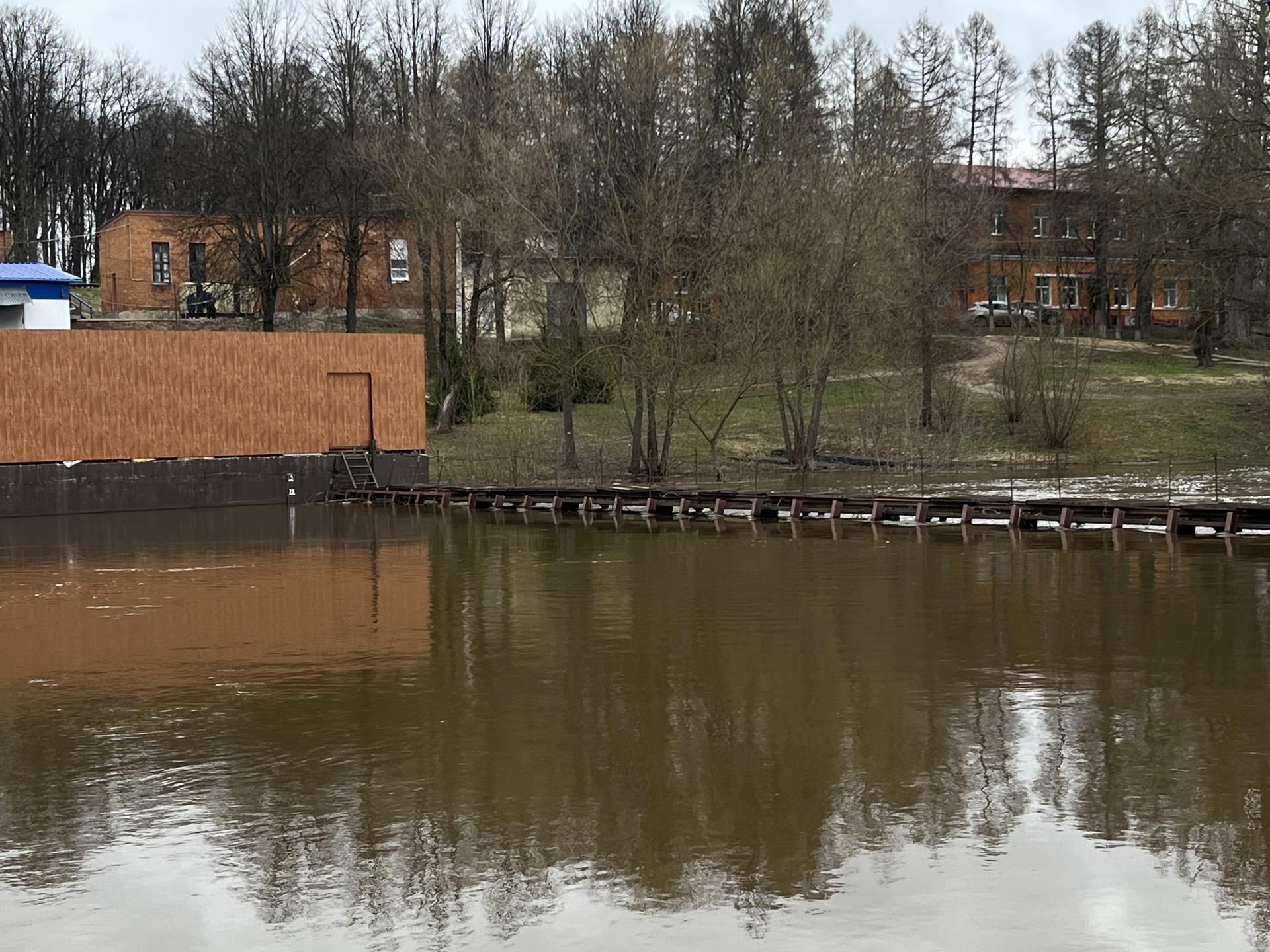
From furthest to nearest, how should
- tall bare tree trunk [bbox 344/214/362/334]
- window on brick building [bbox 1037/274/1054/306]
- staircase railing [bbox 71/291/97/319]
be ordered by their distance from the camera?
window on brick building [bbox 1037/274/1054/306] < staircase railing [bbox 71/291/97/319] < tall bare tree trunk [bbox 344/214/362/334]

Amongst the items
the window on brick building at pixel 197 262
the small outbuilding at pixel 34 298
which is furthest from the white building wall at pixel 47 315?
the window on brick building at pixel 197 262

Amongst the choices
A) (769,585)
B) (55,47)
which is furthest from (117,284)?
(769,585)

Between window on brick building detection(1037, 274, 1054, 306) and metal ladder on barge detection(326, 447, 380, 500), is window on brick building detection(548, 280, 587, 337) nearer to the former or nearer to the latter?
metal ladder on barge detection(326, 447, 380, 500)

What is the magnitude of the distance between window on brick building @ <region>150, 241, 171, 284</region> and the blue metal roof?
1499 cm

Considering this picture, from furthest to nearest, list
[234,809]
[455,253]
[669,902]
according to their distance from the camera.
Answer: [455,253] → [234,809] → [669,902]

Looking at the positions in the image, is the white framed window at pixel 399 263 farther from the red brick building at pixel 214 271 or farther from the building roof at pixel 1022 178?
the building roof at pixel 1022 178

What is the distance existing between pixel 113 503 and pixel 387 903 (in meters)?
28.7

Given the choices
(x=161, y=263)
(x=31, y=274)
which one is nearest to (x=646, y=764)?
(x=31, y=274)

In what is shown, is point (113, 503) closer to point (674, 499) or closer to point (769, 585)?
point (674, 499)

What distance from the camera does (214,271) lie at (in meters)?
58.2

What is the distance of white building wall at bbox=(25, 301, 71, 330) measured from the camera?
149 ft

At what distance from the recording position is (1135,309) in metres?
72.3

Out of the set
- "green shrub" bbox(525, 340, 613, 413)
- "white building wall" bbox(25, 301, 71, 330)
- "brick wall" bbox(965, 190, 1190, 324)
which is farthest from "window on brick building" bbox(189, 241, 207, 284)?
"brick wall" bbox(965, 190, 1190, 324)

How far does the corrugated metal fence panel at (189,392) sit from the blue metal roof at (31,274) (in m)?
11.5
